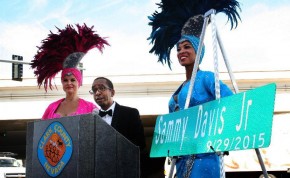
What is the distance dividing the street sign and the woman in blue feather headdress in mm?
122

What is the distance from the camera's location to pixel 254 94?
2762 millimetres

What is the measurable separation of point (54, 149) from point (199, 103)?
1.10 metres

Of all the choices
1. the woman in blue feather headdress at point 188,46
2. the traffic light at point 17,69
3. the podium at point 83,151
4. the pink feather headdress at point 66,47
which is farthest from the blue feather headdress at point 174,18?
the traffic light at point 17,69

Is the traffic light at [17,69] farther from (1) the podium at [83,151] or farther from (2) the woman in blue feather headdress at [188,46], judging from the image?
(1) the podium at [83,151]

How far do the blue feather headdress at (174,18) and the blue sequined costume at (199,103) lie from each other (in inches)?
16.1

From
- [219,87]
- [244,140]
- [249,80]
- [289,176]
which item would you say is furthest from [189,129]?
[249,80]

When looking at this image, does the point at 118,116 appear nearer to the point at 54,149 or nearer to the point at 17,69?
the point at 54,149

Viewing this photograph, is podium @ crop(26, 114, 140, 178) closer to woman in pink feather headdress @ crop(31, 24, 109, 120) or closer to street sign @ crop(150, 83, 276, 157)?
street sign @ crop(150, 83, 276, 157)

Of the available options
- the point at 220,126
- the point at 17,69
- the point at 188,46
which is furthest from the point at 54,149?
the point at 17,69

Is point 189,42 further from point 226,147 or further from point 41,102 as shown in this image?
point 41,102

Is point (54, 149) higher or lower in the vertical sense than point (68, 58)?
lower

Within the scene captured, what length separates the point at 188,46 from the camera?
375 centimetres

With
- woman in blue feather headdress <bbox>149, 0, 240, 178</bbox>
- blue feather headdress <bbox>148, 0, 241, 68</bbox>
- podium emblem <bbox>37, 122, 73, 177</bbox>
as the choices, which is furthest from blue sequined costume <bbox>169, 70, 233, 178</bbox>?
podium emblem <bbox>37, 122, 73, 177</bbox>

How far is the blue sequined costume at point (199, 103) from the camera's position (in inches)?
129
